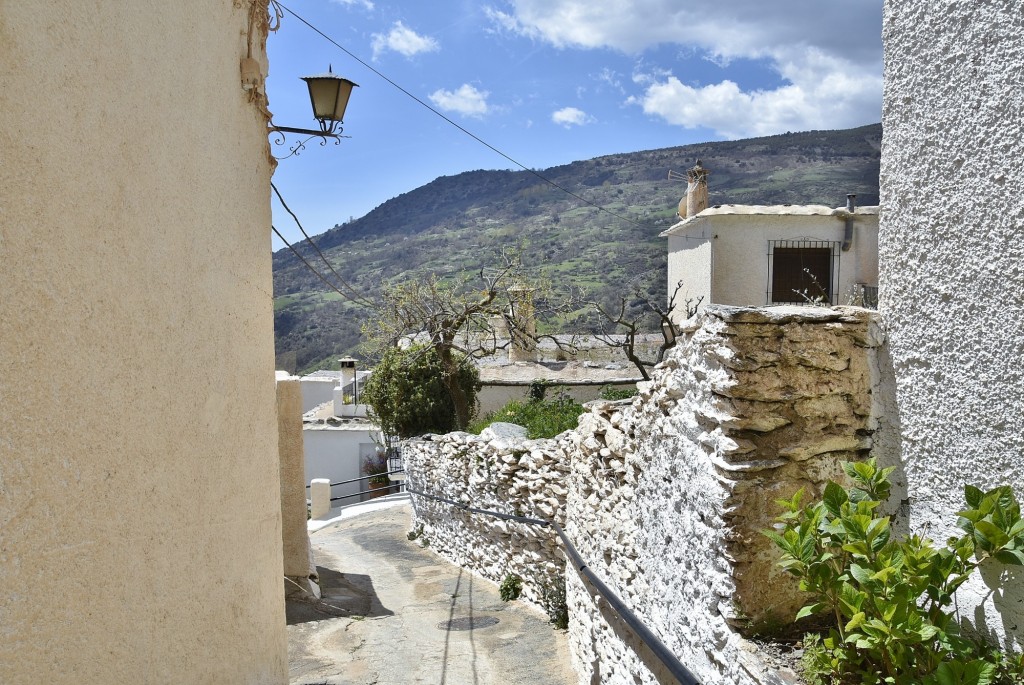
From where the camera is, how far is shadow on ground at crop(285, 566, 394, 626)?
819cm

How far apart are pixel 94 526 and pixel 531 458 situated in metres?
6.02

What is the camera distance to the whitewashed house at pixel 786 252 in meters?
14.6

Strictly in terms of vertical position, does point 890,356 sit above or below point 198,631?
above

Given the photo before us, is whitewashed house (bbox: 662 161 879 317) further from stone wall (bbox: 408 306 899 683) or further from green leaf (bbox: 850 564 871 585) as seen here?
green leaf (bbox: 850 564 871 585)

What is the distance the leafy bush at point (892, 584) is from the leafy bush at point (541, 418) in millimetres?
7659

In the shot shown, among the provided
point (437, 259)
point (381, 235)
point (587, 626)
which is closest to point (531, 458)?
point (587, 626)

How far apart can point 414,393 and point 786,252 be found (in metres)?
8.16

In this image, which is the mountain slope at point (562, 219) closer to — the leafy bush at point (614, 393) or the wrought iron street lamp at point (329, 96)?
the leafy bush at point (614, 393)

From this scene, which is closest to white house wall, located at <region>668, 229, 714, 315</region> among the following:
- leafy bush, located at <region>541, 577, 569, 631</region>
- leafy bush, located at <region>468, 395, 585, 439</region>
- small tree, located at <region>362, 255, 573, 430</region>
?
small tree, located at <region>362, 255, 573, 430</region>

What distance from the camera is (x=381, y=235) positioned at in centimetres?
5350

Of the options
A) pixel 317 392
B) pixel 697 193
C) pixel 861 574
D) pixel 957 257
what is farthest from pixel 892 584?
pixel 317 392

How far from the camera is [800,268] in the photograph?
15.0m

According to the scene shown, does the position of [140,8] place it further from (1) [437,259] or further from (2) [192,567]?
(1) [437,259]

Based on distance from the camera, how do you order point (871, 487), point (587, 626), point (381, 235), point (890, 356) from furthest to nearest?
point (381, 235) < point (587, 626) < point (890, 356) < point (871, 487)
